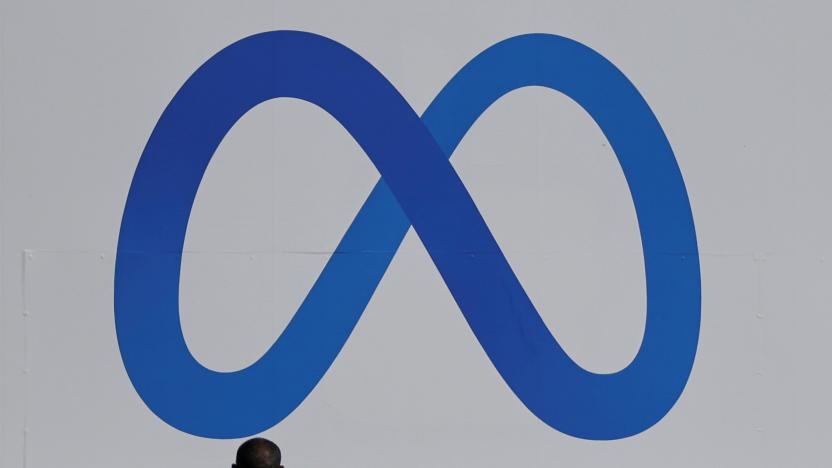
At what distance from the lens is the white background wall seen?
2.29 m

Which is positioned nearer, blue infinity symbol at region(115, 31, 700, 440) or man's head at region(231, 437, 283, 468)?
man's head at region(231, 437, 283, 468)

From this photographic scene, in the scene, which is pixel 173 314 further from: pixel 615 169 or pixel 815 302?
pixel 815 302

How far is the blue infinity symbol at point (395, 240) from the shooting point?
2.32 metres

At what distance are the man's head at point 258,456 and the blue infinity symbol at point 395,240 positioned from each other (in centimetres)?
68

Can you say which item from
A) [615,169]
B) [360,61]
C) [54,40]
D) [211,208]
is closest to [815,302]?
[615,169]

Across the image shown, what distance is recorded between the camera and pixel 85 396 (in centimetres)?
229

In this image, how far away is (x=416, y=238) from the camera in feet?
7.84

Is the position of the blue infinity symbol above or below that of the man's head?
above

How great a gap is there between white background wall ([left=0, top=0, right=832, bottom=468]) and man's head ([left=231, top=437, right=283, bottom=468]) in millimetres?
685

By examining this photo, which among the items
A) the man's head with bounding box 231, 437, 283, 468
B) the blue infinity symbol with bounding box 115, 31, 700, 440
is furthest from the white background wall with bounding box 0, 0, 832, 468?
the man's head with bounding box 231, 437, 283, 468

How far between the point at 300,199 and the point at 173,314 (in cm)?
39

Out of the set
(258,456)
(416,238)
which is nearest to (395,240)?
(416,238)

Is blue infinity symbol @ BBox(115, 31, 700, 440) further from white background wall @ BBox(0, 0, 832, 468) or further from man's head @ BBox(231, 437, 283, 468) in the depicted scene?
man's head @ BBox(231, 437, 283, 468)

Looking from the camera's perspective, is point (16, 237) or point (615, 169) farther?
point (615, 169)
